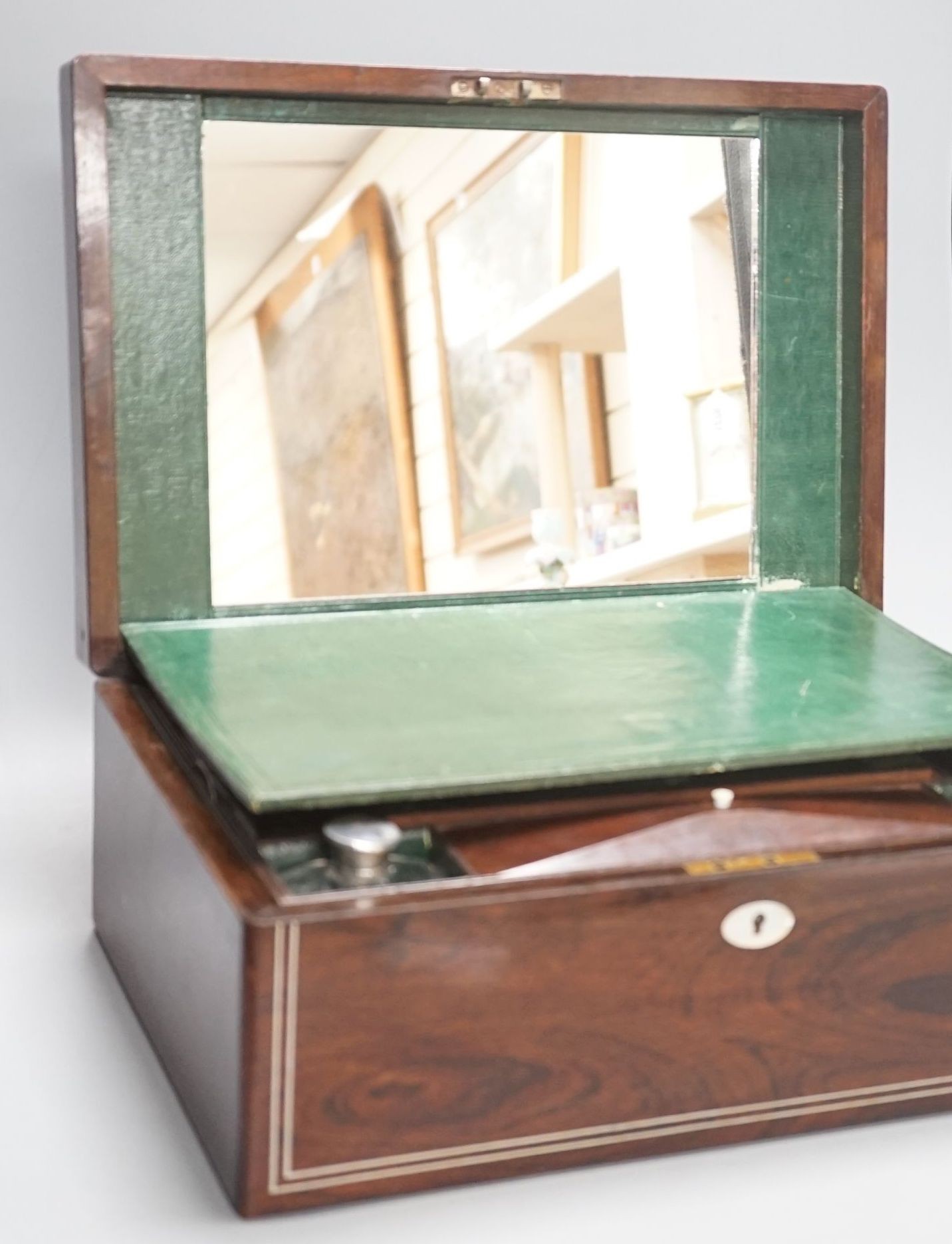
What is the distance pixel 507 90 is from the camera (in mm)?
1986

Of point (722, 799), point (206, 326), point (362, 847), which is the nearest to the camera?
point (362, 847)

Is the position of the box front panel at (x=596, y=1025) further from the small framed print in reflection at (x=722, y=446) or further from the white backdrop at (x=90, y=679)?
the small framed print in reflection at (x=722, y=446)

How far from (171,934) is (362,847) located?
0.91 ft

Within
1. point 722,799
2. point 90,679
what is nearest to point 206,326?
point 90,679

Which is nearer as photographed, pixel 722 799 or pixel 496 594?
pixel 722 799

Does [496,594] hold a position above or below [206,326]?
below

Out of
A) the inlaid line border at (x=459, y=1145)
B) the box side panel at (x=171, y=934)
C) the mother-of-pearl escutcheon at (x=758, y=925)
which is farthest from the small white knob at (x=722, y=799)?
the box side panel at (x=171, y=934)

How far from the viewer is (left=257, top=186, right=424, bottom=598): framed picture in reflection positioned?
1991mm

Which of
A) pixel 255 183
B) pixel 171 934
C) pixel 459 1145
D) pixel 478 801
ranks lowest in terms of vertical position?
pixel 459 1145

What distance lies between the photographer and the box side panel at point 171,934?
1312 mm

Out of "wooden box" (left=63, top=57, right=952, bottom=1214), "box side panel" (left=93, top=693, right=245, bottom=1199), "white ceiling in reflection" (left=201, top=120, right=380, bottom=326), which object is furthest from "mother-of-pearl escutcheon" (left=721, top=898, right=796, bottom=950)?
"white ceiling in reflection" (left=201, top=120, right=380, bottom=326)

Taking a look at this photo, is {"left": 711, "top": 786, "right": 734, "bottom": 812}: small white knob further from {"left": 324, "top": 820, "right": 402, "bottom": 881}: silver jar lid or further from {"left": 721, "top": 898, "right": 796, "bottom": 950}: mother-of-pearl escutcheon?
{"left": 324, "top": 820, "right": 402, "bottom": 881}: silver jar lid

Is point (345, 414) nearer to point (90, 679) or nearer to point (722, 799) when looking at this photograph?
point (90, 679)

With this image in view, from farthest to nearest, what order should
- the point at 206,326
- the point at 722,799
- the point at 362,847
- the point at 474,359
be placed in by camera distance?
the point at 474,359 < the point at 206,326 < the point at 722,799 < the point at 362,847
